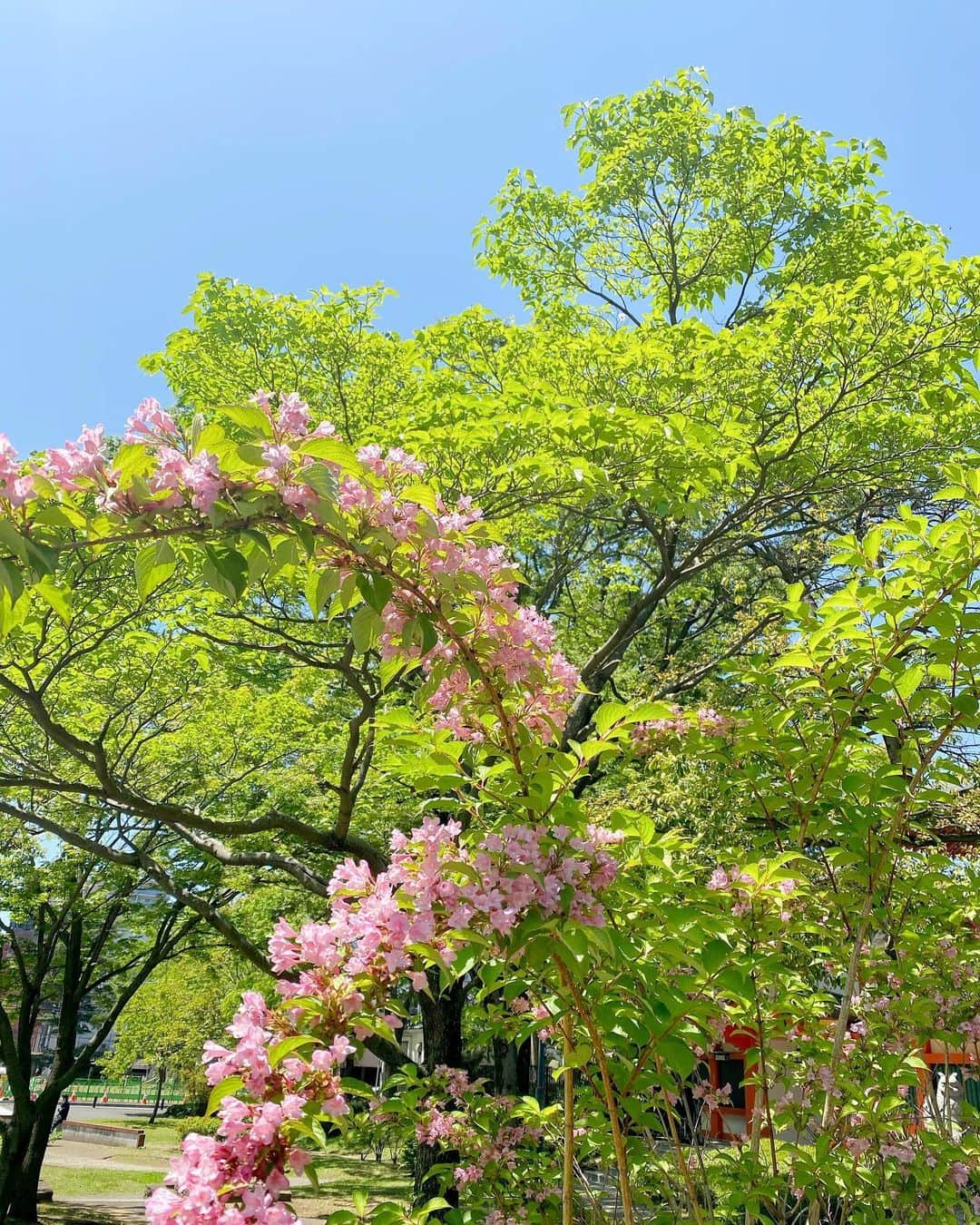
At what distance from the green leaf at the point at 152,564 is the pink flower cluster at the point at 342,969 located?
677mm

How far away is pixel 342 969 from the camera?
1614mm

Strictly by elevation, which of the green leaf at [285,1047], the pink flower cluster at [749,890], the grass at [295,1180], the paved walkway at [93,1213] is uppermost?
the pink flower cluster at [749,890]

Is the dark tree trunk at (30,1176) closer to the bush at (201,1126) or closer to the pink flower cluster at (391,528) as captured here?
the bush at (201,1126)

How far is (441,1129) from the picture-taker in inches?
124

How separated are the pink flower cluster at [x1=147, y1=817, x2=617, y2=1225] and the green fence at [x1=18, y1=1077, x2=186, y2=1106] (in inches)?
1766

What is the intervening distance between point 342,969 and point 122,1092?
55767 millimetres

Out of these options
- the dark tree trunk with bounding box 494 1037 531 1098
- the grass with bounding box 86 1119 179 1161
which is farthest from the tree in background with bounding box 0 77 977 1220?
the grass with bounding box 86 1119 179 1161

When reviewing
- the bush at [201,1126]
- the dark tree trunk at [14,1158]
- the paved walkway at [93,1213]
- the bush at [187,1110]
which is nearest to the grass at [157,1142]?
the bush at [187,1110]

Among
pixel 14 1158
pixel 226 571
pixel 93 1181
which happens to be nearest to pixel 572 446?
pixel 226 571

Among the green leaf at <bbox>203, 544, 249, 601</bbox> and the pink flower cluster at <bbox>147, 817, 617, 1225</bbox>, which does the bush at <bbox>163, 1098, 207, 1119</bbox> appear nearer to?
the pink flower cluster at <bbox>147, 817, 617, 1225</bbox>

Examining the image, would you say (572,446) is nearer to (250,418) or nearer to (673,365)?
(673,365)

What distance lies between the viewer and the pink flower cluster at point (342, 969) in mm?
1308

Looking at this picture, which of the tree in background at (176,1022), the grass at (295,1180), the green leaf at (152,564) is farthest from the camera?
the tree in background at (176,1022)

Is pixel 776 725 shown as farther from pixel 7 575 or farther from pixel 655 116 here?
pixel 655 116
